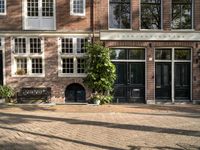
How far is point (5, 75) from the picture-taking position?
23516 mm

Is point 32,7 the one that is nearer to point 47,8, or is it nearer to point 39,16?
point 39,16

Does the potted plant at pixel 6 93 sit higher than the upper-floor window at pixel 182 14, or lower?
lower

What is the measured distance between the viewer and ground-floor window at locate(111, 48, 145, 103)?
2377 cm

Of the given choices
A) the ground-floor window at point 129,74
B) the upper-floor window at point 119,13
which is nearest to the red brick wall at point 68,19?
the upper-floor window at point 119,13

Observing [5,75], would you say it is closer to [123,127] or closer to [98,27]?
[98,27]

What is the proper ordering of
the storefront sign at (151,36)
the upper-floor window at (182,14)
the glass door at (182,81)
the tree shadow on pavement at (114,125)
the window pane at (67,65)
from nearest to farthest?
the tree shadow on pavement at (114,125) < the storefront sign at (151,36) < the window pane at (67,65) < the glass door at (182,81) < the upper-floor window at (182,14)

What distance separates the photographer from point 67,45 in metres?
23.9

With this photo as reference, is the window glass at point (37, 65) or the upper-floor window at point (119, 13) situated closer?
the window glass at point (37, 65)

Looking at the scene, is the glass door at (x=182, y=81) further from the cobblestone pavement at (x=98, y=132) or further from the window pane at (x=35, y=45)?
the window pane at (x=35, y=45)

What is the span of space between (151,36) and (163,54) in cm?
132

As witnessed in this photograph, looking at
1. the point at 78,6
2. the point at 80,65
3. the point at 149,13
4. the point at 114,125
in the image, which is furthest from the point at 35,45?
the point at 114,125

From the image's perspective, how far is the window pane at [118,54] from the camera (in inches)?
934

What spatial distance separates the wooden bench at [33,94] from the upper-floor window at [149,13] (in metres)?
6.87

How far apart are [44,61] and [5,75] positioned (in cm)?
238
